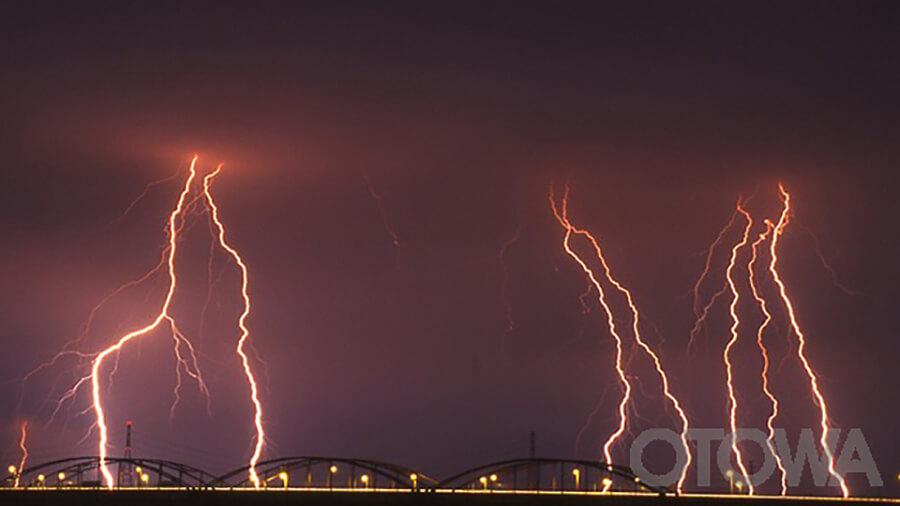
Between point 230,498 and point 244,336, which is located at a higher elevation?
point 244,336

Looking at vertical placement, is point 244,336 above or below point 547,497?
above

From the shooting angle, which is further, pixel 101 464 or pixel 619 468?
pixel 101 464

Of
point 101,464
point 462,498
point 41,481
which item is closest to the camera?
point 462,498

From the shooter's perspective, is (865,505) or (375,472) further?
(375,472)

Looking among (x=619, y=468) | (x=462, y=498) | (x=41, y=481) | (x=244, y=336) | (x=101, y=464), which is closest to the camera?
(x=244, y=336)

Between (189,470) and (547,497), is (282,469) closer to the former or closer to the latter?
(189,470)

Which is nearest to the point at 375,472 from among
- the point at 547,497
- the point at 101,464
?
the point at 101,464

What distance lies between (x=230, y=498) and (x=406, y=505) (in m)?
9.38

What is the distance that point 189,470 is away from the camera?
376 feet

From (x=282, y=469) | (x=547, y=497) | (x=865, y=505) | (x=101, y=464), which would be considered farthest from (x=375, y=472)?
(x=865, y=505)

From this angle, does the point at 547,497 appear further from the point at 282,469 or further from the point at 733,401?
the point at 282,469

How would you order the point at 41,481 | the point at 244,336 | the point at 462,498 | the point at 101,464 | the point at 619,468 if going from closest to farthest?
the point at 244,336 → the point at 462,498 → the point at 619,468 → the point at 101,464 → the point at 41,481

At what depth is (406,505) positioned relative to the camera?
87.4m

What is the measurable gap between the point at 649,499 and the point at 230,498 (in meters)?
21.2
